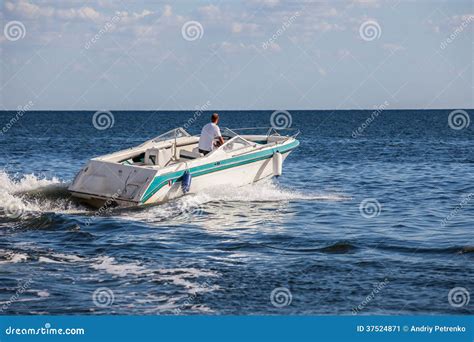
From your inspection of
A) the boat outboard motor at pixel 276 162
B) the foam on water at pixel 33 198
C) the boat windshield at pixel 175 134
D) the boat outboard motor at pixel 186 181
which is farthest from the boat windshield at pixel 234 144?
the foam on water at pixel 33 198

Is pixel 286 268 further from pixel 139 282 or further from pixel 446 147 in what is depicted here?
pixel 446 147

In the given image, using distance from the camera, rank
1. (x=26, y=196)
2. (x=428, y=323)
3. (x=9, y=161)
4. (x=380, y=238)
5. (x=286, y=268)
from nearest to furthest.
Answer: (x=428, y=323)
(x=286, y=268)
(x=380, y=238)
(x=26, y=196)
(x=9, y=161)

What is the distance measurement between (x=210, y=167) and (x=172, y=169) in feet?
3.99

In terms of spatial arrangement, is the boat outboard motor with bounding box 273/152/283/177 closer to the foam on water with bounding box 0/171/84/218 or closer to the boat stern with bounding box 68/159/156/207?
the boat stern with bounding box 68/159/156/207

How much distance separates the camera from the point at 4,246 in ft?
43.0

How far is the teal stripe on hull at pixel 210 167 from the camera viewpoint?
1647cm

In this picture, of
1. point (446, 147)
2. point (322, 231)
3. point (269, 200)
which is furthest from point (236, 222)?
point (446, 147)

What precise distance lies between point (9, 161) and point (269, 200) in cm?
1773

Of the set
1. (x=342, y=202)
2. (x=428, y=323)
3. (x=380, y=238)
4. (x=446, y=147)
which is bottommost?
(x=428, y=323)

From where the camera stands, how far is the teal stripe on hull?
1647 cm

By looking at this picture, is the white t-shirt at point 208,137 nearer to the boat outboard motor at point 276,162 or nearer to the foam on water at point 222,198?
the foam on water at point 222,198

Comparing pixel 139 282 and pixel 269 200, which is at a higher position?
pixel 269 200

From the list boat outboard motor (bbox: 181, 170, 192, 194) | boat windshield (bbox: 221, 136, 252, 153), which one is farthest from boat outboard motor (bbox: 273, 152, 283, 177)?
boat outboard motor (bbox: 181, 170, 192, 194)

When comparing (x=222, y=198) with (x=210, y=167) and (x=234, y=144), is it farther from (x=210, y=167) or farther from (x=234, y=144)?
(x=234, y=144)
